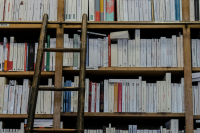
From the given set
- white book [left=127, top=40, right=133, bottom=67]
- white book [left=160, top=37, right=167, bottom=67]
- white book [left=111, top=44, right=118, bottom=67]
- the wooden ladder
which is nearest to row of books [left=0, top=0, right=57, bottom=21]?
the wooden ladder

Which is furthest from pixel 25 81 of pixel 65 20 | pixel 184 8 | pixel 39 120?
pixel 184 8

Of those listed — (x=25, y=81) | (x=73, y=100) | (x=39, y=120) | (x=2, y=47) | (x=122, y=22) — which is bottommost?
(x=39, y=120)

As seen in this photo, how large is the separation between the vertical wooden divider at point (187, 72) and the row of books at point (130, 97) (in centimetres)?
4

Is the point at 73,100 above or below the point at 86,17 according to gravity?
below

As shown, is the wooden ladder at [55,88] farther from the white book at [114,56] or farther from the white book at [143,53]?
the white book at [143,53]

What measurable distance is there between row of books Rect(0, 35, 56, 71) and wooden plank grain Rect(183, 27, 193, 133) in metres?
1.08

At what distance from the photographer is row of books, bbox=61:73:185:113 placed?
2.46 metres

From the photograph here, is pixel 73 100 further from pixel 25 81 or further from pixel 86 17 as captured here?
pixel 86 17

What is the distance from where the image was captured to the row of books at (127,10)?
8.51 ft

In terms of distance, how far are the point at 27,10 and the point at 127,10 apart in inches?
33.4

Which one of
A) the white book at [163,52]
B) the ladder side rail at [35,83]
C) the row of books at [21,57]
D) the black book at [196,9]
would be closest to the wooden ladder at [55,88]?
the ladder side rail at [35,83]

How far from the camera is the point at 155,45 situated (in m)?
2.58

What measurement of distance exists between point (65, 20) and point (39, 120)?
33.5 inches

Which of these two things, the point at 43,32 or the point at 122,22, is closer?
the point at 43,32
